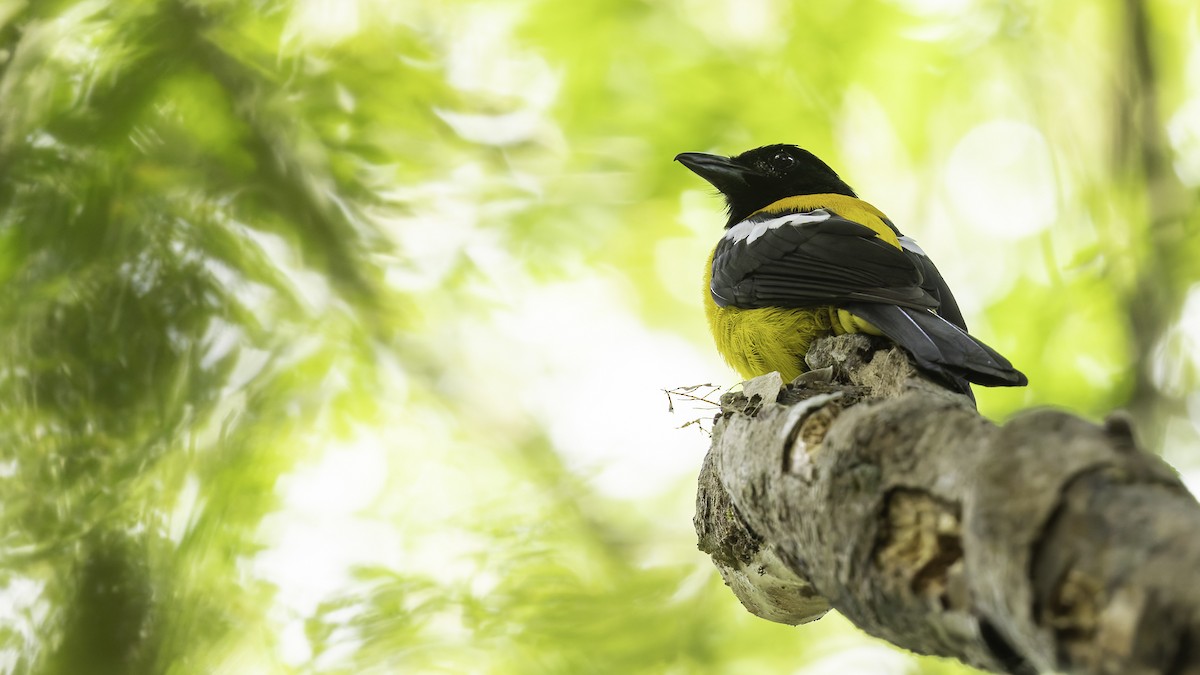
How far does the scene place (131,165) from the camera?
539cm

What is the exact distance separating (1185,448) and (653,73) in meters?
3.99

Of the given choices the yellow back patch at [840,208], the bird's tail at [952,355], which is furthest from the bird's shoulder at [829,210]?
the bird's tail at [952,355]

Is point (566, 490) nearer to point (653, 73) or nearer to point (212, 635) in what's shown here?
point (212, 635)

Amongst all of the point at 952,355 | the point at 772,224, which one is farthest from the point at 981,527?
the point at 772,224

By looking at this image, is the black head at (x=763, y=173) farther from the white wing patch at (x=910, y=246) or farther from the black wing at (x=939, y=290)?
the black wing at (x=939, y=290)

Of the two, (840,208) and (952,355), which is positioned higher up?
(952,355)

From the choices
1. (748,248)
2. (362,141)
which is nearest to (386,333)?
(362,141)

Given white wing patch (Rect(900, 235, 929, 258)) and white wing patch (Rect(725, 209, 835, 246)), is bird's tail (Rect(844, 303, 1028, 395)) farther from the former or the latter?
white wing patch (Rect(900, 235, 929, 258))

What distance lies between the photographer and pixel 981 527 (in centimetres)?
128

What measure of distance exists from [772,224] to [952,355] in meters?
2.18

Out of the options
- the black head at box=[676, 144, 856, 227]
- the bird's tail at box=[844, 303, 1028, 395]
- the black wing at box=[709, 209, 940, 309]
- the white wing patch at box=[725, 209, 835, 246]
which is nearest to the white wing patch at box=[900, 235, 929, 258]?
the black wing at box=[709, 209, 940, 309]

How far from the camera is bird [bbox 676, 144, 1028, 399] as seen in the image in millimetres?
2834

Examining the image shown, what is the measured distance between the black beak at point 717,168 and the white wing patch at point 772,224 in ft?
1.76

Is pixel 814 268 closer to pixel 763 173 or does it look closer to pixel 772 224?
pixel 772 224
